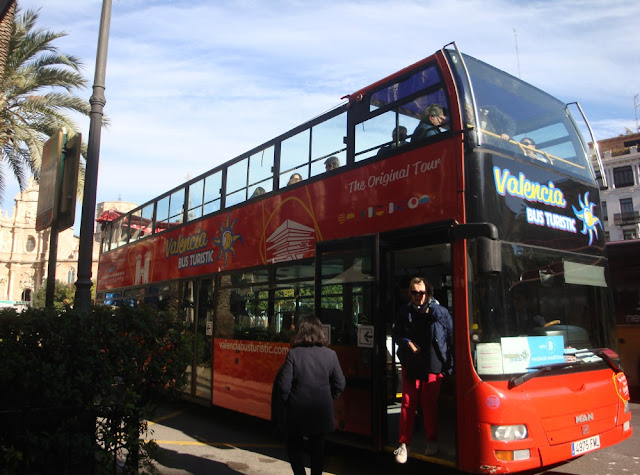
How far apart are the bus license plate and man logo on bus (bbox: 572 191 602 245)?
2.10m

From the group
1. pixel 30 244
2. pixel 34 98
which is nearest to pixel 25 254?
pixel 30 244

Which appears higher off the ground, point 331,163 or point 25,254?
point 25,254

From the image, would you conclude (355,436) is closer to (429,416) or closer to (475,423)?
(429,416)

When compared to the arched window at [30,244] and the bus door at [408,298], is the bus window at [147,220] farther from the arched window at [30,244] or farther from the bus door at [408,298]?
the arched window at [30,244]

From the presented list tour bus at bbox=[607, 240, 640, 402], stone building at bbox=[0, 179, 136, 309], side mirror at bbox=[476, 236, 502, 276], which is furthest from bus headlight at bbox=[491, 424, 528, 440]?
stone building at bbox=[0, 179, 136, 309]

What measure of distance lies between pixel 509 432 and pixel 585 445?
36.6 inches

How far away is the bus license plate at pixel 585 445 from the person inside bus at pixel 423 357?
1.22 meters

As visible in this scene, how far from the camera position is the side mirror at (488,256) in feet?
15.6

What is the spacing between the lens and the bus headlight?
4.65 meters

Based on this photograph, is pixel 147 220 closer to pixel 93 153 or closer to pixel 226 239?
pixel 226 239

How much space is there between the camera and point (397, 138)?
241 inches

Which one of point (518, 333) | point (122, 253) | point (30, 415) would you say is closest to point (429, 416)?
point (518, 333)

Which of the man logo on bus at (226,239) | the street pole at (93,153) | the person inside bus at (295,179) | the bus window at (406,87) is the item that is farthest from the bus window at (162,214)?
the bus window at (406,87)

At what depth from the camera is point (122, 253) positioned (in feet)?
46.6
